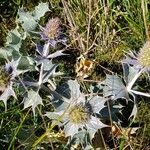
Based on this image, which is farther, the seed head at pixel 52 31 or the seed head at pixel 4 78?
the seed head at pixel 52 31

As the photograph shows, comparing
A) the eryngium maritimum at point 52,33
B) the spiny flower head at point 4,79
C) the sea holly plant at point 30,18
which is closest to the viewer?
the spiny flower head at point 4,79

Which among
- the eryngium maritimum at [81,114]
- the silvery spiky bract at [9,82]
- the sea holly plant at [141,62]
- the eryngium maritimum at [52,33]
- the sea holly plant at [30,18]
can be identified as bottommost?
the eryngium maritimum at [81,114]

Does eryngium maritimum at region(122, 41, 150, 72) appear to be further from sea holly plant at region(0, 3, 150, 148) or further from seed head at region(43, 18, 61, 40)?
seed head at region(43, 18, 61, 40)

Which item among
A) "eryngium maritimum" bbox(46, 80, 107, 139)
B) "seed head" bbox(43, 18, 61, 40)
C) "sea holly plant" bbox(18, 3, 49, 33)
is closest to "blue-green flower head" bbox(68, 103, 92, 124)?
"eryngium maritimum" bbox(46, 80, 107, 139)

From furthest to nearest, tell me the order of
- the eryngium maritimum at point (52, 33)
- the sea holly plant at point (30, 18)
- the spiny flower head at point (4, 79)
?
1. the sea holly plant at point (30, 18)
2. the eryngium maritimum at point (52, 33)
3. the spiny flower head at point (4, 79)

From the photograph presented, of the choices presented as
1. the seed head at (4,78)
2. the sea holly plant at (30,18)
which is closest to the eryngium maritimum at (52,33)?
the sea holly plant at (30,18)

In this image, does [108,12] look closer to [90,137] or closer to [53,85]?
[53,85]

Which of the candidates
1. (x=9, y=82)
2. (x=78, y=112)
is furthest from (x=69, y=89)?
(x=9, y=82)

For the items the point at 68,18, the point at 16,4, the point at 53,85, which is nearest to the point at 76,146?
the point at 53,85

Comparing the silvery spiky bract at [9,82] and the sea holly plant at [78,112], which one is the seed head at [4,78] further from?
the sea holly plant at [78,112]
